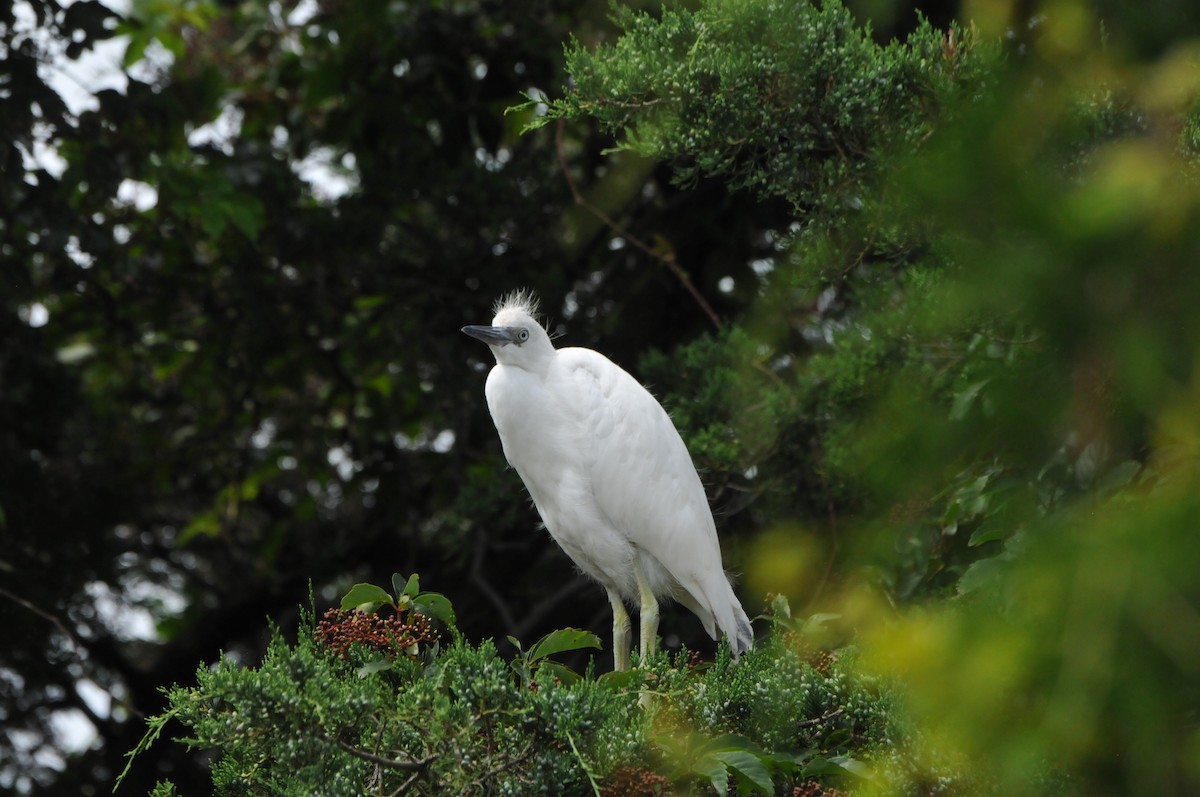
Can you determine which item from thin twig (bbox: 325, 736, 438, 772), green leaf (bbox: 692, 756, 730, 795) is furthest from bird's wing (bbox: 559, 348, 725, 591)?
thin twig (bbox: 325, 736, 438, 772)

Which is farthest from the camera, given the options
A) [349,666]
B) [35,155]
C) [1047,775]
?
[35,155]

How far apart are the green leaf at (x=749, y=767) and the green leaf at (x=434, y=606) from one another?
0.69 m

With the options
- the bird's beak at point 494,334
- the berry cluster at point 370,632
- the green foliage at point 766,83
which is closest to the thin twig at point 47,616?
the berry cluster at point 370,632

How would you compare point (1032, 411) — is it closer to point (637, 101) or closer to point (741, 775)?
point (741, 775)

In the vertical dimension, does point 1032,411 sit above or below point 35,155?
above

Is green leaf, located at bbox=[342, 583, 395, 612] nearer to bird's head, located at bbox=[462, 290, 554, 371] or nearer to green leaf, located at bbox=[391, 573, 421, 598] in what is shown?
green leaf, located at bbox=[391, 573, 421, 598]

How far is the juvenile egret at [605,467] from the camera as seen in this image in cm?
323

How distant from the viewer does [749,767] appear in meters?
2.20

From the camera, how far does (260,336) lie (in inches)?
197

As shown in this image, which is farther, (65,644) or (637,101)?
(65,644)

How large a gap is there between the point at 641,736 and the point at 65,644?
3324 millimetres

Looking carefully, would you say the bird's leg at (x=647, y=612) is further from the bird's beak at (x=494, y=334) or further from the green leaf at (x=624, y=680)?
the bird's beak at (x=494, y=334)

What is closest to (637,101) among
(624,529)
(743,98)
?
(743,98)

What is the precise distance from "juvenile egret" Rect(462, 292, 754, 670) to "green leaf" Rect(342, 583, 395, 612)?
0.78 meters
